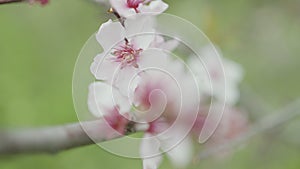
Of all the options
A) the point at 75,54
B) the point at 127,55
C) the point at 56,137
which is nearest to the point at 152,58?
the point at 127,55

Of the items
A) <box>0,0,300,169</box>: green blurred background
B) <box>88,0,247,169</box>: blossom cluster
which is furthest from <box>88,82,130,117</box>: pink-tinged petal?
<box>0,0,300,169</box>: green blurred background

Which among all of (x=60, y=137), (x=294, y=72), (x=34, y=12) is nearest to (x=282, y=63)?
(x=294, y=72)

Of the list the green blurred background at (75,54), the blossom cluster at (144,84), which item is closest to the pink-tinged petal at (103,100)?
the blossom cluster at (144,84)

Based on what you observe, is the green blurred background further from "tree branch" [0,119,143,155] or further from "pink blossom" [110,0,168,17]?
"pink blossom" [110,0,168,17]

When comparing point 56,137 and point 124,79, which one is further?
point 56,137

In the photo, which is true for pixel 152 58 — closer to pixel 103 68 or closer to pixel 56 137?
pixel 103 68

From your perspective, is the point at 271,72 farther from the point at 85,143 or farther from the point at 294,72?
the point at 85,143
